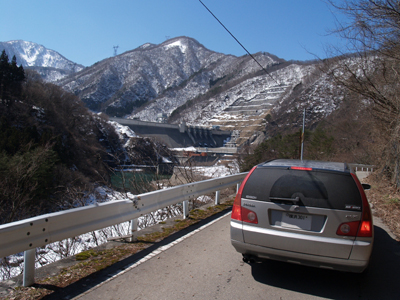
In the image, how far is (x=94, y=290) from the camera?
3357 millimetres

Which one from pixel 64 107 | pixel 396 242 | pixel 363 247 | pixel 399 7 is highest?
pixel 64 107

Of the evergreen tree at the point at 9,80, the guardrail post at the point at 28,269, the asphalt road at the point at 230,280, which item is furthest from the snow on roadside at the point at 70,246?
the evergreen tree at the point at 9,80

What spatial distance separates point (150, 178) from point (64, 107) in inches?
2083

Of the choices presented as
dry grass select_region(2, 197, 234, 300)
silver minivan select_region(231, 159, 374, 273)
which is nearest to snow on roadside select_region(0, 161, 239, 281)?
dry grass select_region(2, 197, 234, 300)

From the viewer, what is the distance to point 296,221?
357cm

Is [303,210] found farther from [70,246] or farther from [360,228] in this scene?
[70,246]

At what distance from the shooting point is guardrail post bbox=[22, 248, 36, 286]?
10.8ft

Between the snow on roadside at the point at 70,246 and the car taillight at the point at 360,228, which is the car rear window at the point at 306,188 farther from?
the snow on roadside at the point at 70,246

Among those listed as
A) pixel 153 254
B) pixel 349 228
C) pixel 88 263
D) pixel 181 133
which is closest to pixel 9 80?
pixel 88 263

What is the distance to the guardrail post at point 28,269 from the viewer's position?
10.8 feet

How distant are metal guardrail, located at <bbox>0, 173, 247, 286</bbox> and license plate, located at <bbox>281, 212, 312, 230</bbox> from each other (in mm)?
2528

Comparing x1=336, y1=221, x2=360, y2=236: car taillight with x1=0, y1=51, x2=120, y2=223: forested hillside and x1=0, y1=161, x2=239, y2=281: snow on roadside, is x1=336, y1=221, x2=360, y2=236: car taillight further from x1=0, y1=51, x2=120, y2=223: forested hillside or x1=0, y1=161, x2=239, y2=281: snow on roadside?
x1=0, y1=51, x2=120, y2=223: forested hillside

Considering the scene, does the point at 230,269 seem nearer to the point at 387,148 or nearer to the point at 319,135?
the point at 387,148

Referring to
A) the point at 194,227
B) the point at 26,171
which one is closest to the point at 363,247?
the point at 194,227
